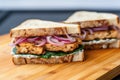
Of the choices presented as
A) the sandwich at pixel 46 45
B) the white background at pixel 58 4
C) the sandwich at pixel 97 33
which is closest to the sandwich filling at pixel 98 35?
the sandwich at pixel 97 33

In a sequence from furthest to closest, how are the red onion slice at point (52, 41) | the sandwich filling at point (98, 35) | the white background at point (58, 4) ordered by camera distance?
the white background at point (58, 4) < the sandwich filling at point (98, 35) < the red onion slice at point (52, 41)

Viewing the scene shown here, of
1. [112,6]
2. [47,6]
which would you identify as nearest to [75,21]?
[112,6]

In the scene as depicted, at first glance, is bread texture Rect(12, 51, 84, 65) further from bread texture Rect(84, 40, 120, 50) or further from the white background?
the white background

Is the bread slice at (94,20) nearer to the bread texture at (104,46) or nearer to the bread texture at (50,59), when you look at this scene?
the bread texture at (104,46)

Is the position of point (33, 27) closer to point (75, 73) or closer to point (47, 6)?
point (75, 73)

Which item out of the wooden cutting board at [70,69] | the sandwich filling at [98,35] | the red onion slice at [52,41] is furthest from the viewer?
the sandwich filling at [98,35]

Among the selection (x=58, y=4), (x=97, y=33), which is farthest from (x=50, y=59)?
(x=58, y=4)

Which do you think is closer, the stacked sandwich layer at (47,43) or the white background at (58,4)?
the stacked sandwich layer at (47,43)

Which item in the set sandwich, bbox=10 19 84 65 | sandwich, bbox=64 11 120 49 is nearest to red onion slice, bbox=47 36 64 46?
sandwich, bbox=10 19 84 65

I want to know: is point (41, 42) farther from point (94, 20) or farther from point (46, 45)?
point (94, 20)
